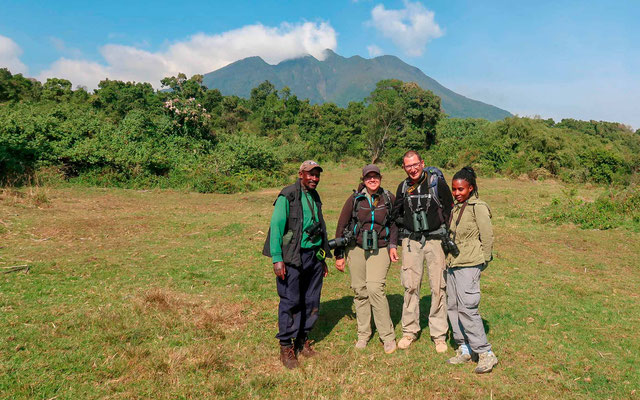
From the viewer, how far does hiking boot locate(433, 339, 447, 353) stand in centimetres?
434

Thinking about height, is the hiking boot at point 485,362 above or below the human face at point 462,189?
below

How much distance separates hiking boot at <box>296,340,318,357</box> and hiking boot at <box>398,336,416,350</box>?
1.00 metres

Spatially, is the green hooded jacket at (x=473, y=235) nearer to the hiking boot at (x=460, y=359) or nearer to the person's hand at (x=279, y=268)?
the hiking boot at (x=460, y=359)

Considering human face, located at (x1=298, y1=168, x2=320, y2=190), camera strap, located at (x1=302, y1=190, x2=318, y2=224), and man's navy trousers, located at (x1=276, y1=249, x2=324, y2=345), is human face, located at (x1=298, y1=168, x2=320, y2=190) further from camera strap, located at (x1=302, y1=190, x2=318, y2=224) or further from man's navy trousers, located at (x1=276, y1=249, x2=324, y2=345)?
man's navy trousers, located at (x1=276, y1=249, x2=324, y2=345)

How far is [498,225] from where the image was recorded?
1240 centimetres

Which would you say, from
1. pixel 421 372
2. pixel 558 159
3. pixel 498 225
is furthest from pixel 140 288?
pixel 558 159

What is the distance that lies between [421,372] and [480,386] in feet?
1.81

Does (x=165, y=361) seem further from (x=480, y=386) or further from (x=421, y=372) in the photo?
(x=480, y=386)

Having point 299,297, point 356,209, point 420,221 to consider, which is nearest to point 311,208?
point 356,209

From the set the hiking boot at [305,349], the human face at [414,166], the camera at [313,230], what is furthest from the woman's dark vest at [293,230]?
the human face at [414,166]

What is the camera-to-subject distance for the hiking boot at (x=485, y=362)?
3.85 meters

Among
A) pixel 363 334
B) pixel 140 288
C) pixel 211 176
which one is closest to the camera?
pixel 363 334

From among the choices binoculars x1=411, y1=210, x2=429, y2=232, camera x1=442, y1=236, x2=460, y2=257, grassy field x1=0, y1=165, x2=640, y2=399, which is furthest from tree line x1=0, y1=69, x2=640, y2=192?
camera x1=442, y1=236, x2=460, y2=257

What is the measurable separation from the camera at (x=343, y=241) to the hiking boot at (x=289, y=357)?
1.14 m
